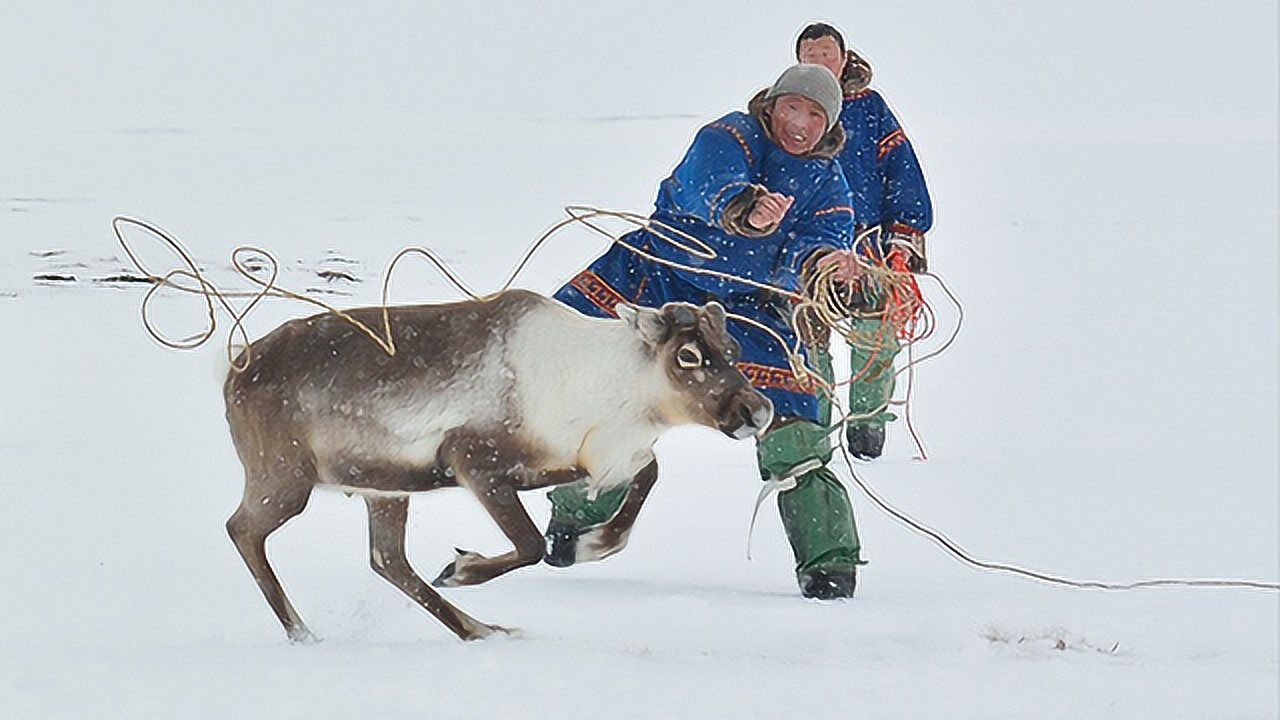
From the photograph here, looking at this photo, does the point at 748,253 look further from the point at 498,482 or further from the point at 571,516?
the point at 498,482

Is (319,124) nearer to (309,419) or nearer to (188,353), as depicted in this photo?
(188,353)

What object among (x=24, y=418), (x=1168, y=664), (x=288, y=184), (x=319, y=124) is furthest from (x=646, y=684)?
(x=319, y=124)

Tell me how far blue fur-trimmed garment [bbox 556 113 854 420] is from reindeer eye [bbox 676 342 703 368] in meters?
0.48

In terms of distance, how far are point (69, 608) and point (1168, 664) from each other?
253 cm

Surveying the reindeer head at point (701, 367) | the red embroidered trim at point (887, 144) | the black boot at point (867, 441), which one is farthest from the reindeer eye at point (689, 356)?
the black boot at point (867, 441)

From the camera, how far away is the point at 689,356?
4.23m

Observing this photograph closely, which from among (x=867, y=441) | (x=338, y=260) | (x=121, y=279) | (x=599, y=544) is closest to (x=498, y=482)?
(x=599, y=544)

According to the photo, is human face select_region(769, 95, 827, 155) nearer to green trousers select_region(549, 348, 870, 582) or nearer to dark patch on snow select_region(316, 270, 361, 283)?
green trousers select_region(549, 348, 870, 582)

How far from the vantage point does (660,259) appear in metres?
4.69

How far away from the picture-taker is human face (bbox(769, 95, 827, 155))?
4.64 m

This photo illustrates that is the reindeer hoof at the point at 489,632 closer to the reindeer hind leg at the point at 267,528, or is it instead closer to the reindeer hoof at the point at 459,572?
the reindeer hoof at the point at 459,572

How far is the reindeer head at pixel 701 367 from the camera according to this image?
423cm

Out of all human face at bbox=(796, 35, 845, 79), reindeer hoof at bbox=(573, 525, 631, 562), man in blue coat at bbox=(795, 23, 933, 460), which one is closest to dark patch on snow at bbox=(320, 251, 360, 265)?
man in blue coat at bbox=(795, 23, 933, 460)

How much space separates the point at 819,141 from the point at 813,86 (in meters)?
0.18
